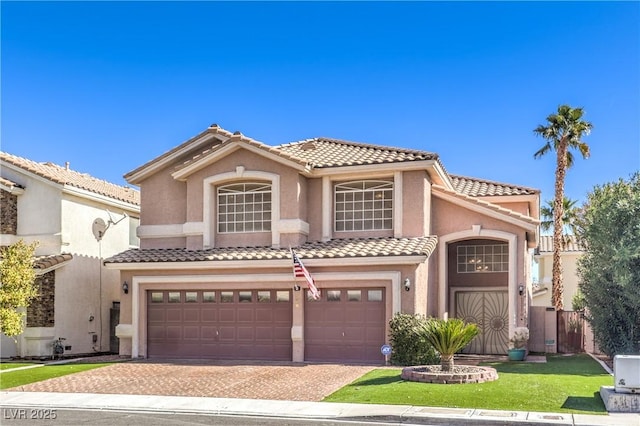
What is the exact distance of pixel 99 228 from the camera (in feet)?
93.6

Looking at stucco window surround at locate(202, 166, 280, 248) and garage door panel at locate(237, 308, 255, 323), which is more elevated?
stucco window surround at locate(202, 166, 280, 248)

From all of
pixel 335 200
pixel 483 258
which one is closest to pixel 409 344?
pixel 335 200

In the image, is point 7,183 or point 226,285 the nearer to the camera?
point 226,285

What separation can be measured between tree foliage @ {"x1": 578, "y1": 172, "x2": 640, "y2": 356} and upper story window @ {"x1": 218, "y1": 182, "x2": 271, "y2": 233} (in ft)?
33.0

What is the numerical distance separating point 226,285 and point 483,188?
441 inches

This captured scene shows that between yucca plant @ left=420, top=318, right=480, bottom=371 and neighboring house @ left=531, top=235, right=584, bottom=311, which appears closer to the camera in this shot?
yucca plant @ left=420, top=318, right=480, bottom=371

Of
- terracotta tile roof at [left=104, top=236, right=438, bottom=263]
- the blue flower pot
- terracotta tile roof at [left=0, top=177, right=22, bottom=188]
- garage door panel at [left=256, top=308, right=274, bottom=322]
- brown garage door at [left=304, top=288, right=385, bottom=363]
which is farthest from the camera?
terracotta tile roof at [left=0, top=177, right=22, bottom=188]

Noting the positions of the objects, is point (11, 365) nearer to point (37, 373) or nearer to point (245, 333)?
point (37, 373)

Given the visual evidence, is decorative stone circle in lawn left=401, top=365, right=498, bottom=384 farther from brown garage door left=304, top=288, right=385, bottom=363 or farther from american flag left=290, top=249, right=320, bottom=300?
american flag left=290, top=249, right=320, bottom=300

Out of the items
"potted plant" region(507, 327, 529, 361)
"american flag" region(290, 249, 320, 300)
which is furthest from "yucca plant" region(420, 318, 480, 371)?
"potted plant" region(507, 327, 529, 361)

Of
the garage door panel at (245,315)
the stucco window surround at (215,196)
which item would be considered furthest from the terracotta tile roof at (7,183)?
the garage door panel at (245,315)

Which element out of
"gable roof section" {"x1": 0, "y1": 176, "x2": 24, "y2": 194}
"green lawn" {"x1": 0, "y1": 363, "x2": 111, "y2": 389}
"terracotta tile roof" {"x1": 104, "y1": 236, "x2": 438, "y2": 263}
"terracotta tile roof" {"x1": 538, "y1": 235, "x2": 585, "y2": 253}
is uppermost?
"gable roof section" {"x1": 0, "y1": 176, "x2": 24, "y2": 194}

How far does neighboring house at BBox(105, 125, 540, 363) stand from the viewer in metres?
22.7

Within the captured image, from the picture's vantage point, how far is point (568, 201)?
1866 inches
